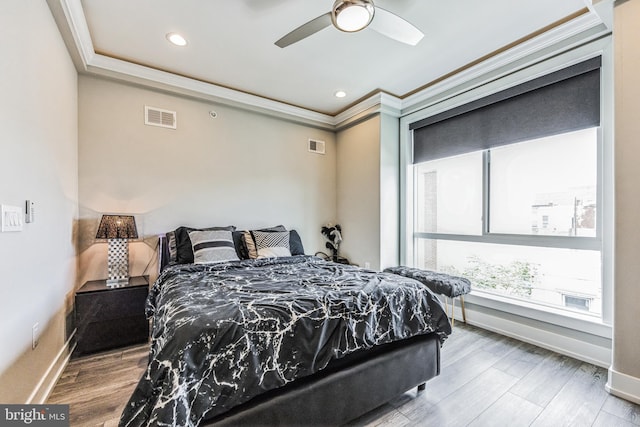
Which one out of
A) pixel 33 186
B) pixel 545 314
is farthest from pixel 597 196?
pixel 33 186

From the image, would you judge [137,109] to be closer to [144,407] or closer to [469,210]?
[144,407]

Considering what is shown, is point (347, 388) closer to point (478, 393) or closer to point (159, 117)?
Answer: point (478, 393)

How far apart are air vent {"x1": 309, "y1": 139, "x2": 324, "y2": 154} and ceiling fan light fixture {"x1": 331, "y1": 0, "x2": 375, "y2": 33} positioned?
2431 millimetres

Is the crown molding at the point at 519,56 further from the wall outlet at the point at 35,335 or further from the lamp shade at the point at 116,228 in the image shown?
the wall outlet at the point at 35,335

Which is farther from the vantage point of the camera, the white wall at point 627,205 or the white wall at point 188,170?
the white wall at point 188,170

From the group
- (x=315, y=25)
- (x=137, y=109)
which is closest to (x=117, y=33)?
(x=137, y=109)

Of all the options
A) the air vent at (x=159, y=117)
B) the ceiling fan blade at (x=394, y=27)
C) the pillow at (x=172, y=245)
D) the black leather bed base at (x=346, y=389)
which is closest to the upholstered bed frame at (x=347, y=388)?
the black leather bed base at (x=346, y=389)

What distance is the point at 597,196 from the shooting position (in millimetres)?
2375

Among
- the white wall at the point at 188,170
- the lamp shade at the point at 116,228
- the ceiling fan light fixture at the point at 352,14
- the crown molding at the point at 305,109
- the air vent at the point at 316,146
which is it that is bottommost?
the lamp shade at the point at 116,228

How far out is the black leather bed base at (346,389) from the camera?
1.31 metres

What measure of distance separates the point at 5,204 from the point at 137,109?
209 centimetres

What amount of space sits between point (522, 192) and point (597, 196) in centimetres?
62

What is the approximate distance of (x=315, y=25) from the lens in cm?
200

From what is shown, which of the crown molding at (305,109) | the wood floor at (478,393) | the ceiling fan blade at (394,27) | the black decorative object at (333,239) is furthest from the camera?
the black decorative object at (333,239)
